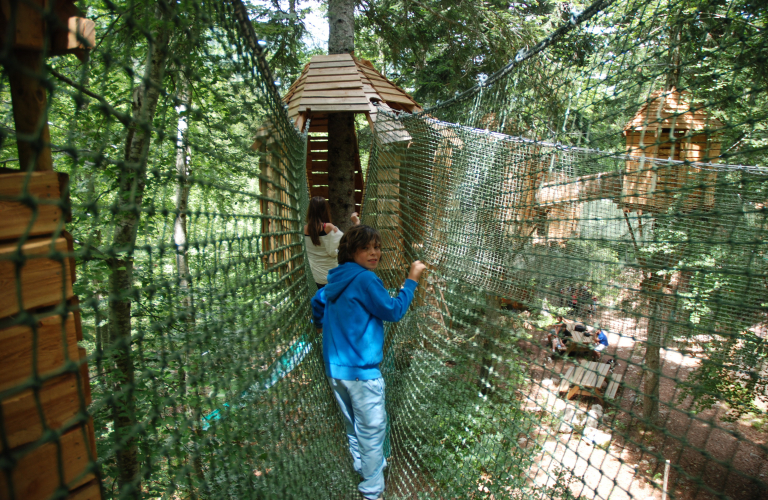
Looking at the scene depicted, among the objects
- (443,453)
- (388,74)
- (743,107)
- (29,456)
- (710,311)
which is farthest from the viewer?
(388,74)

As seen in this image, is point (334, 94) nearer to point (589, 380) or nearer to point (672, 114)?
point (672, 114)

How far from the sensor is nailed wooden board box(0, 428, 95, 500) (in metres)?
0.64

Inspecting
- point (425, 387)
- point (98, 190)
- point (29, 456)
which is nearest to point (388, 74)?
point (98, 190)

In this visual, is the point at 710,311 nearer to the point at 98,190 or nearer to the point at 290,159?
the point at 290,159

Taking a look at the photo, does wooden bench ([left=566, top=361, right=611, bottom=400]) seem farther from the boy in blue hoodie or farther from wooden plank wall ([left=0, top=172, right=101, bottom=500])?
wooden plank wall ([left=0, top=172, right=101, bottom=500])

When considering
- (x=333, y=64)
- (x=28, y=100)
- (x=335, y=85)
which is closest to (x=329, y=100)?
(x=335, y=85)

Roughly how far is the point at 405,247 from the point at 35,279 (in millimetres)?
2496

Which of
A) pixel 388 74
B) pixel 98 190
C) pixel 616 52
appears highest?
pixel 388 74

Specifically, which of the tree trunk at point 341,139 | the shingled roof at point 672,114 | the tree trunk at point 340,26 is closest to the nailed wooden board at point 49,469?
the shingled roof at point 672,114

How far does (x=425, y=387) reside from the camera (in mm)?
2697

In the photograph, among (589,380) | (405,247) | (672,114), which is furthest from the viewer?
(589,380)

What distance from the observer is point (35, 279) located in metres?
0.67

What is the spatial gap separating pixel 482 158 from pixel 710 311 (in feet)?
4.28

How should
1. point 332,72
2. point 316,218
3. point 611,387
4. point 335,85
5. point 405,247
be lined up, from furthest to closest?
point 332,72
point 335,85
point 611,387
point 316,218
point 405,247
